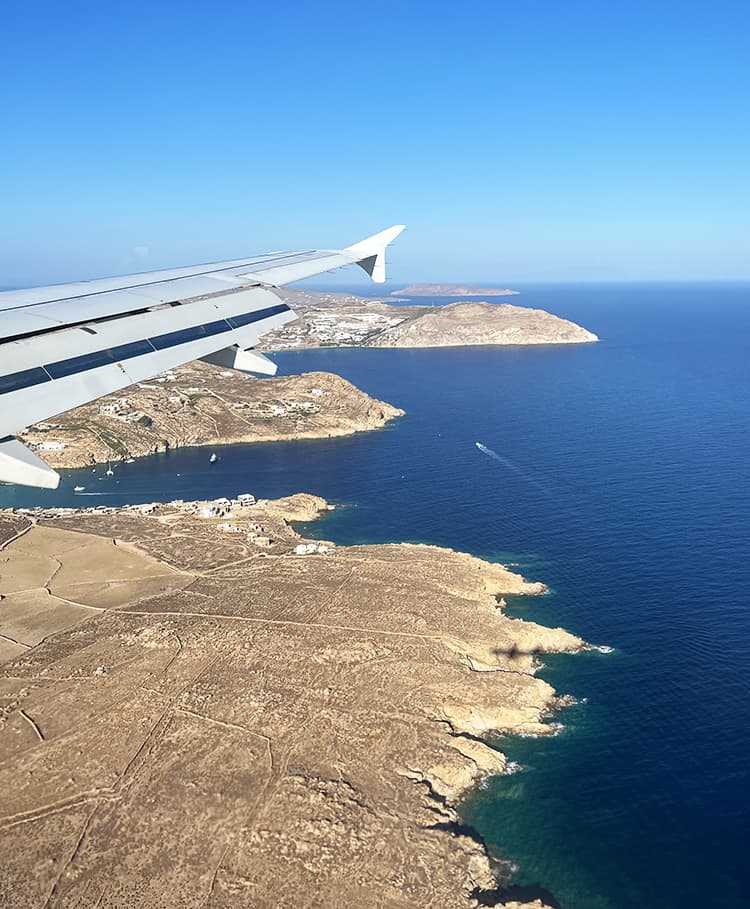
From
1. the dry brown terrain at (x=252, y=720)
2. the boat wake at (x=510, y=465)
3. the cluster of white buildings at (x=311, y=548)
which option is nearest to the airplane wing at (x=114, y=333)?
the dry brown terrain at (x=252, y=720)

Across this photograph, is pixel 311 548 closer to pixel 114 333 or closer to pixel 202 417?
pixel 114 333

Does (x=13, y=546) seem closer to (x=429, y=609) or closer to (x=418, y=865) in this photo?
(x=429, y=609)

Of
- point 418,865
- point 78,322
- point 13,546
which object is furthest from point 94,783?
point 13,546

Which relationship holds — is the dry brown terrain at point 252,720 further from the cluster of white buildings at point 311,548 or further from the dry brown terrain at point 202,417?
the dry brown terrain at point 202,417

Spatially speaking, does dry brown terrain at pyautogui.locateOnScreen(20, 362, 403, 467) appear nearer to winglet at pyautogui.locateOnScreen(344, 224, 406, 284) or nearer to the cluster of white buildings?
the cluster of white buildings

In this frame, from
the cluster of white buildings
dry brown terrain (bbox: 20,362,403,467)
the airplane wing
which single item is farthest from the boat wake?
the airplane wing
